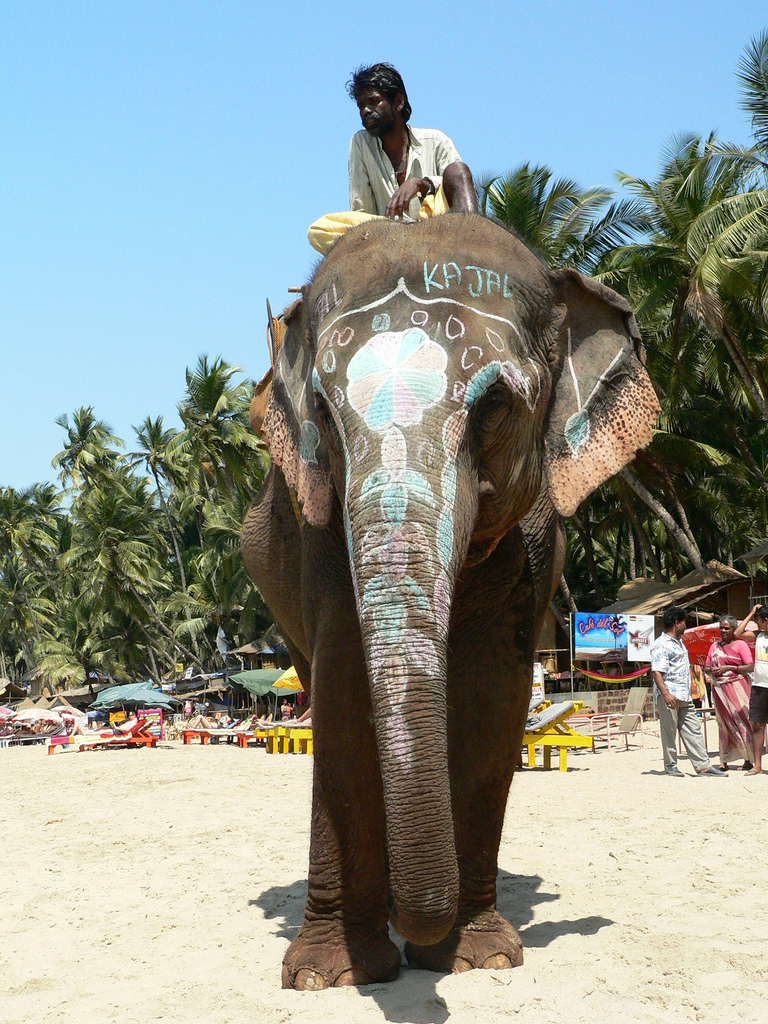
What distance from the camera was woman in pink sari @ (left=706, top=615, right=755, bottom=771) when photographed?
39.8ft

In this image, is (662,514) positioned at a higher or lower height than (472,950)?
higher

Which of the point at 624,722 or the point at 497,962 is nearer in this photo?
the point at 497,962

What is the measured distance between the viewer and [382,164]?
5.64 metres

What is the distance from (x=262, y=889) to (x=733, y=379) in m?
29.3

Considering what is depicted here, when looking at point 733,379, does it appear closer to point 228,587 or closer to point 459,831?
point 228,587

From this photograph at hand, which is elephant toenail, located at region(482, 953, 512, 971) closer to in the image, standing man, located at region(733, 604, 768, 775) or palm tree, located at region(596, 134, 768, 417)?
standing man, located at region(733, 604, 768, 775)

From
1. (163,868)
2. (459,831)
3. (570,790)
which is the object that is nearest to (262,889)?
(163,868)

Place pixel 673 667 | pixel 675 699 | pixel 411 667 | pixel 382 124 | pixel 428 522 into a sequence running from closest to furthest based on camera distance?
pixel 411 667, pixel 428 522, pixel 382 124, pixel 675 699, pixel 673 667

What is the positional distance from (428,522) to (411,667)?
471mm

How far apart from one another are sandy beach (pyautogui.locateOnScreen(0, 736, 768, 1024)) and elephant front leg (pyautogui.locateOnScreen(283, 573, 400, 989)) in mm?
168

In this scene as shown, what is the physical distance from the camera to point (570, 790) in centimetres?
1123

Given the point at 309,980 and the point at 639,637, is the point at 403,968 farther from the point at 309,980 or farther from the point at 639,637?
the point at 639,637

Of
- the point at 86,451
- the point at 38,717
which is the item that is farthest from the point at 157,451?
the point at 38,717

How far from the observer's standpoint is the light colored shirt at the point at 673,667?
1228cm
